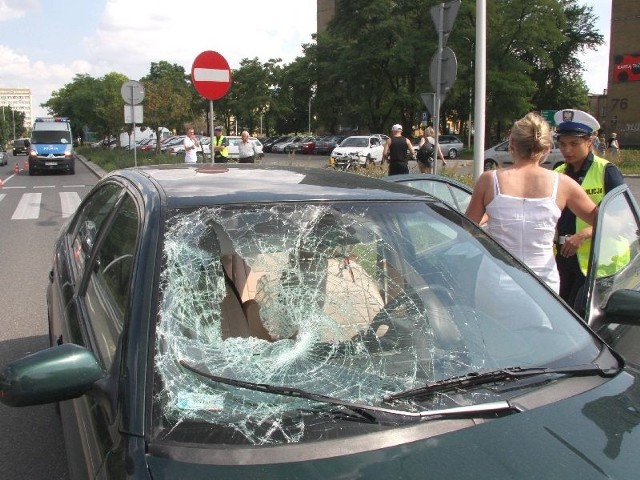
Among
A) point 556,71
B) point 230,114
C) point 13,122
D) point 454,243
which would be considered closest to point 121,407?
point 454,243

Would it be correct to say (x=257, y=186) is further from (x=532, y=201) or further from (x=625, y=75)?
(x=625, y=75)

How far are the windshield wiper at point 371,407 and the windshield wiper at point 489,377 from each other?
9 cm

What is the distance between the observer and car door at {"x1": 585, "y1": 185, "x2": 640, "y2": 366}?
2.59 metres

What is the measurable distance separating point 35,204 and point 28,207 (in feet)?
2.01

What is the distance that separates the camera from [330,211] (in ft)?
7.57

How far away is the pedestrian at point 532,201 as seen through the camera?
3.13 m

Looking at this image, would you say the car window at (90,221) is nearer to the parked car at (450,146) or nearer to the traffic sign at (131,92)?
the traffic sign at (131,92)

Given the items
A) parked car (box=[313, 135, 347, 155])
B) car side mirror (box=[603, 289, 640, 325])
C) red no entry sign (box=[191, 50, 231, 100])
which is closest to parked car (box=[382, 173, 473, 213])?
car side mirror (box=[603, 289, 640, 325])

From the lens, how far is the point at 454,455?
1.50 m

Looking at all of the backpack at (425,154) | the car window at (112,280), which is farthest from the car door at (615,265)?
the backpack at (425,154)

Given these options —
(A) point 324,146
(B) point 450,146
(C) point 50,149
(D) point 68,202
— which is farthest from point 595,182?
(A) point 324,146

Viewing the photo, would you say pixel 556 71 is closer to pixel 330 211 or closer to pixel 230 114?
pixel 230 114

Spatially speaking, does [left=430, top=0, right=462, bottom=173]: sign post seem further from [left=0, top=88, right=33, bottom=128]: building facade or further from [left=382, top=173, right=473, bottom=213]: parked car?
[left=0, top=88, right=33, bottom=128]: building facade

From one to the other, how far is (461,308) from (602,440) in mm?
719
